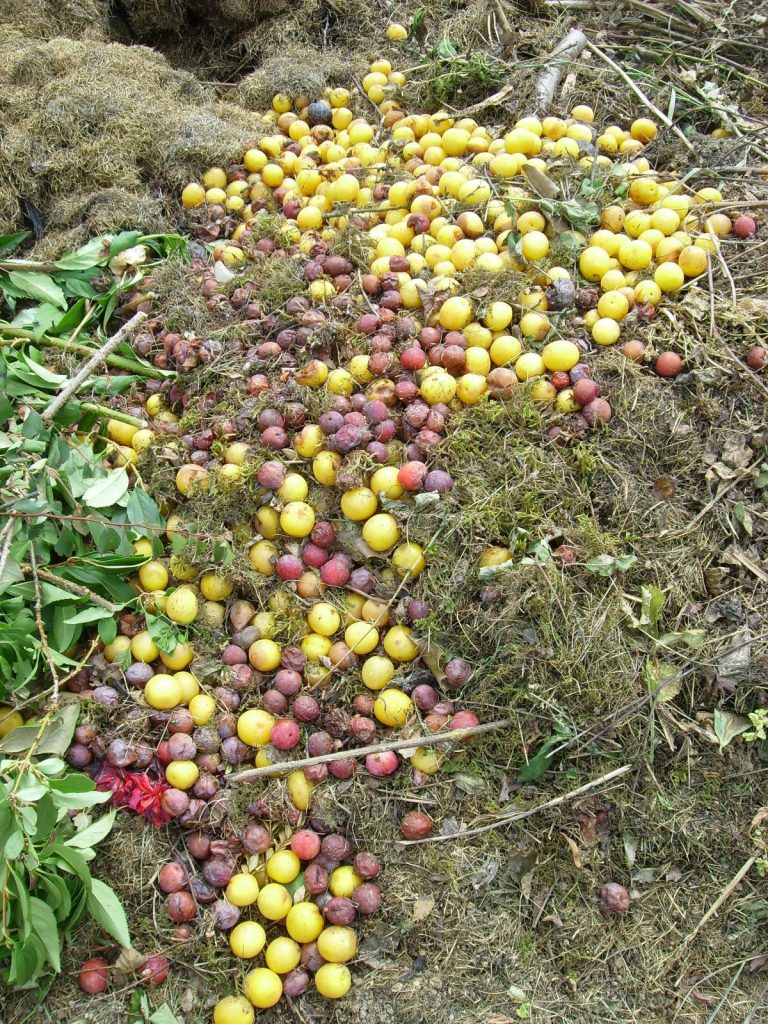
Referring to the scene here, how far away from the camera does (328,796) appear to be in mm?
3229

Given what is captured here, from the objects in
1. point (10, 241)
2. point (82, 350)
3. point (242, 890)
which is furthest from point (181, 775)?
point (10, 241)

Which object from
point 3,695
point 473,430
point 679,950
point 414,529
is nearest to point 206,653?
point 3,695

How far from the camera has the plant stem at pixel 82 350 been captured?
168 inches

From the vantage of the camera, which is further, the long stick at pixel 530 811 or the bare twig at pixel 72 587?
the bare twig at pixel 72 587

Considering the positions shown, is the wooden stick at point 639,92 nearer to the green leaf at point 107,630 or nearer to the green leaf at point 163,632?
the green leaf at point 163,632

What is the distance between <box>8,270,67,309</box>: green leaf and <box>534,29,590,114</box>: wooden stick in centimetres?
331

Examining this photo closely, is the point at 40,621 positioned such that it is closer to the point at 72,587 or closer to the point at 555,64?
the point at 72,587

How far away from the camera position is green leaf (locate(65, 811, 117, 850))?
299 cm

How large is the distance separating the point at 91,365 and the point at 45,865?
7.96ft

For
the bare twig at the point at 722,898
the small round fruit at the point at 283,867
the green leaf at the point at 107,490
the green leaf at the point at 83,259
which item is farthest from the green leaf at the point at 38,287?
the bare twig at the point at 722,898

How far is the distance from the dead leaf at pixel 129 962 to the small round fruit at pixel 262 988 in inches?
16.8

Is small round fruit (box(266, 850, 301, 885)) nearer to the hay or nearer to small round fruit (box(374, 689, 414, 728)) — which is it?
small round fruit (box(374, 689, 414, 728))

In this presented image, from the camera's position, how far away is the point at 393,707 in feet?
10.8

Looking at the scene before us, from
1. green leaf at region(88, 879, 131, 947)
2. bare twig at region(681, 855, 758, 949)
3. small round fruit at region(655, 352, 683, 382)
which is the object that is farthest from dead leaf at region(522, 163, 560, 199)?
green leaf at region(88, 879, 131, 947)
